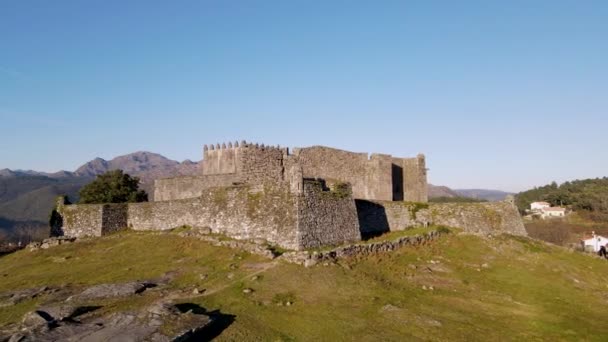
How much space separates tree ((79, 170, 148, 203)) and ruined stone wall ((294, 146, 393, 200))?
1670 centimetres

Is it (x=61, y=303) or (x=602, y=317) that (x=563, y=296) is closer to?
(x=602, y=317)

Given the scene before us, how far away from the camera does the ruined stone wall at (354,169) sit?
36.0 meters

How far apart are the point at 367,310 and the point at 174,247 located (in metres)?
13.4

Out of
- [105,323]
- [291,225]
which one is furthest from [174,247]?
[105,323]

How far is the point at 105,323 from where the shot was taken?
1290 centimetres

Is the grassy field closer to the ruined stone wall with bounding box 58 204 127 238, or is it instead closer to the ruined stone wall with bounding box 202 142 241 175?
the ruined stone wall with bounding box 58 204 127 238

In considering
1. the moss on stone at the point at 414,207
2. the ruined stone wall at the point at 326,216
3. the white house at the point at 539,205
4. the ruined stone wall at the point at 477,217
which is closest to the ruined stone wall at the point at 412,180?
the ruined stone wall at the point at 477,217

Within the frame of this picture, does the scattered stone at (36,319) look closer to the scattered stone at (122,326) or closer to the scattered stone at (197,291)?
the scattered stone at (122,326)

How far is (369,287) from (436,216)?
693 inches

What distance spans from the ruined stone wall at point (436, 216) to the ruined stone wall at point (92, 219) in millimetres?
17868

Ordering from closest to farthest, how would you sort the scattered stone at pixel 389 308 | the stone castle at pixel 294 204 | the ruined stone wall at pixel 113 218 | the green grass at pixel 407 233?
the scattered stone at pixel 389 308 < the stone castle at pixel 294 204 < the green grass at pixel 407 233 < the ruined stone wall at pixel 113 218

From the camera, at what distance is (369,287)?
60.0 feet

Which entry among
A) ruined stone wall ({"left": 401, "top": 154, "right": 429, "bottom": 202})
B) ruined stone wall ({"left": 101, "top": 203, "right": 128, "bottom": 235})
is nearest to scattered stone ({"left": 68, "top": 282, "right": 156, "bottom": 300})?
ruined stone wall ({"left": 101, "top": 203, "right": 128, "bottom": 235})

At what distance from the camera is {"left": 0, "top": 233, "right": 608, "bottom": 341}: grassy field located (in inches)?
580
